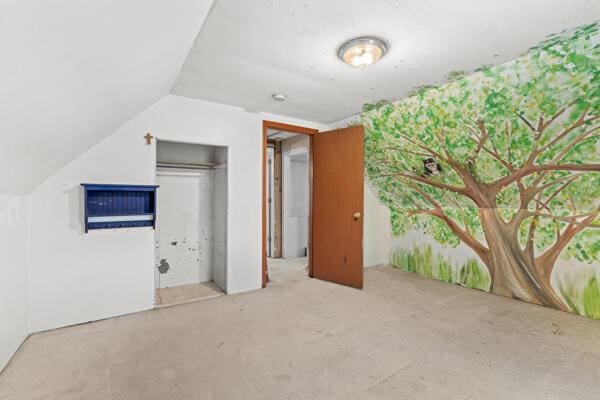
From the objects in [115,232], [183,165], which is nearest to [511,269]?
[183,165]

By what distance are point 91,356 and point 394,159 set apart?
11.3 feet

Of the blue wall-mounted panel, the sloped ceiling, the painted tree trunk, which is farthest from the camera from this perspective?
the painted tree trunk

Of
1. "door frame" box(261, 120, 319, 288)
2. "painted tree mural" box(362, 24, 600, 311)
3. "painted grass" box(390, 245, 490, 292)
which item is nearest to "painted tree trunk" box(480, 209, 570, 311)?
"painted tree mural" box(362, 24, 600, 311)

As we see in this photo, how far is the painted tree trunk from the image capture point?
2858mm

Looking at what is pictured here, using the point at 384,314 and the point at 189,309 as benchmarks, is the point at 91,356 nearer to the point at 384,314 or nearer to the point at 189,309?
the point at 189,309

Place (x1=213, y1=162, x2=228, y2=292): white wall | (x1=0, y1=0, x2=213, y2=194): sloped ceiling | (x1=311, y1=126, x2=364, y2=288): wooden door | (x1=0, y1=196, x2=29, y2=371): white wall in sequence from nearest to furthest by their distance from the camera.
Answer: (x1=0, y1=0, x2=213, y2=194): sloped ceiling, (x1=0, y1=196, x2=29, y2=371): white wall, (x1=213, y1=162, x2=228, y2=292): white wall, (x1=311, y1=126, x2=364, y2=288): wooden door

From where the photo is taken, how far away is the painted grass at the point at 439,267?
3389mm

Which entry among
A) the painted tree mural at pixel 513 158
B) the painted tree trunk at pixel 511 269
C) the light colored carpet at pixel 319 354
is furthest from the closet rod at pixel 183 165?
the painted tree trunk at pixel 511 269

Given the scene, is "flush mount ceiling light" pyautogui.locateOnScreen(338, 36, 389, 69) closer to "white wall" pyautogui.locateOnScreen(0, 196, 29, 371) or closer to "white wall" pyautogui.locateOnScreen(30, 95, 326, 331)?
"white wall" pyautogui.locateOnScreen(30, 95, 326, 331)

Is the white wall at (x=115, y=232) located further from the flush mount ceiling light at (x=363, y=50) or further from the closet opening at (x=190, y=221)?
the flush mount ceiling light at (x=363, y=50)

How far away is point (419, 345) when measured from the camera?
82.0 inches

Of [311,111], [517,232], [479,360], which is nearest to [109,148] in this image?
[311,111]

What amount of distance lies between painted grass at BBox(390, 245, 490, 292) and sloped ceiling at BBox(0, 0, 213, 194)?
3646 mm

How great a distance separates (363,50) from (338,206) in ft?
6.49
